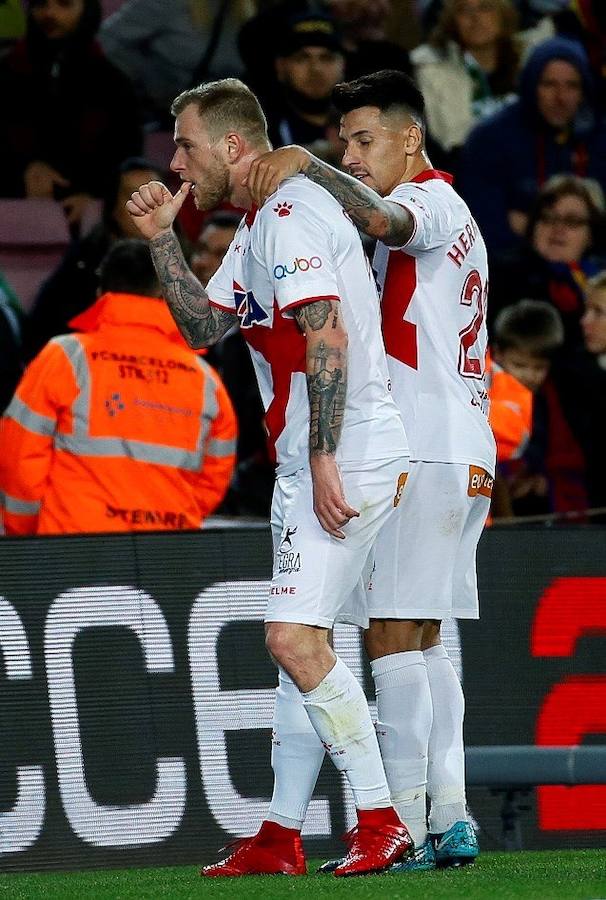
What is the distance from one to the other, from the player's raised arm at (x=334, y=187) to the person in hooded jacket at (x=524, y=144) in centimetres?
549

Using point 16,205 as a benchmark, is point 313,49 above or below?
above

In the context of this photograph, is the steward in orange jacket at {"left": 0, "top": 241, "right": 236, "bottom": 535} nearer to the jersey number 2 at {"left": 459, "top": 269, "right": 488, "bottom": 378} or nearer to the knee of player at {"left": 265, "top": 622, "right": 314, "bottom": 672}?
the jersey number 2 at {"left": 459, "top": 269, "right": 488, "bottom": 378}

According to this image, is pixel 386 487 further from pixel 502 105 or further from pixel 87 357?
pixel 502 105

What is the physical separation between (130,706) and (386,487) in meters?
1.66

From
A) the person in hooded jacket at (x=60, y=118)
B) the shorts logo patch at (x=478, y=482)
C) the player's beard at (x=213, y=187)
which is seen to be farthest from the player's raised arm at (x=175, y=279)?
the person in hooded jacket at (x=60, y=118)

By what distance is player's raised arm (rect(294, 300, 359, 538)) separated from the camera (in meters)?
4.77

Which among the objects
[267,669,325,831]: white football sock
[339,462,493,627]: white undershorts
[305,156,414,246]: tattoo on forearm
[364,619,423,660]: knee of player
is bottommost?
[267,669,325,831]: white football sock

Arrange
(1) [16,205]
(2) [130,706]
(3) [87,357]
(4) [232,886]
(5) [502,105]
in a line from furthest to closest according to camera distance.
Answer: (5) [502,105], (1) [16,205], (3) [87,357], (2) [130,706], (4) [232,886]

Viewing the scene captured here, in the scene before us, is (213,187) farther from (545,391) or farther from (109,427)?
(545,391)

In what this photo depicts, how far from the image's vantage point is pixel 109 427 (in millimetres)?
7148

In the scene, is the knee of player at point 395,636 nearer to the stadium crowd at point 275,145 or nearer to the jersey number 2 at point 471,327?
the jersey number 2 at point 471,327

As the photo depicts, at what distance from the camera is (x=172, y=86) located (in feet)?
36.9

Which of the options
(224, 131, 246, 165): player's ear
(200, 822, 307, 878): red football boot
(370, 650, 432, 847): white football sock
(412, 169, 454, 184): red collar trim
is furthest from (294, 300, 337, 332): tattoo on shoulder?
(200, 822, 307, 878): red football boot

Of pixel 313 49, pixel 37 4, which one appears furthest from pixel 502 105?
pixel 37 4
